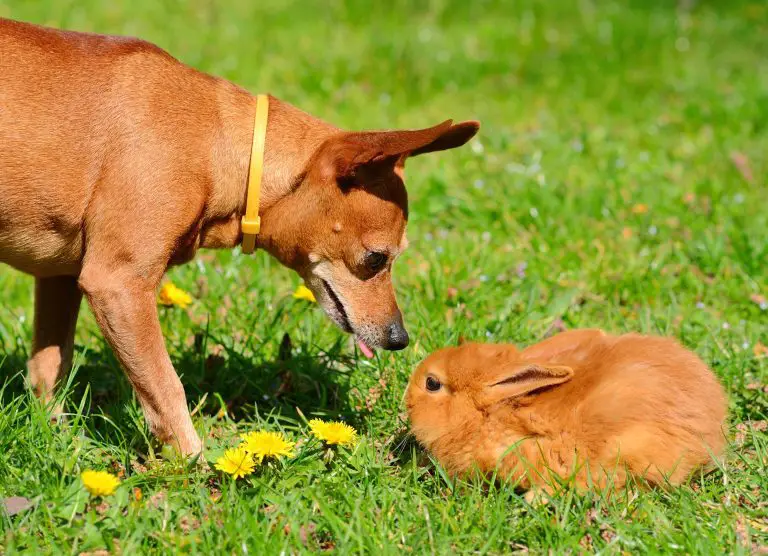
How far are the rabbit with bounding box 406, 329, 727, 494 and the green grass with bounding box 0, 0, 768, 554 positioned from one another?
121mm

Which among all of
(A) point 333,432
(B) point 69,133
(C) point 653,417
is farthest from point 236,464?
(C) point 653,417

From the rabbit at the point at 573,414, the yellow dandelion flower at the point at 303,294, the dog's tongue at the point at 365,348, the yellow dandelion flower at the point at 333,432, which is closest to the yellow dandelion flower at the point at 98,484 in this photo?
the yellow dandelion flower at the point at 333,432

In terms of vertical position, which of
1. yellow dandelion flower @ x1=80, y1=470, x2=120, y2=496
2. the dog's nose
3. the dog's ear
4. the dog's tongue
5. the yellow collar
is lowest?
yellow dandelion flower @ x1=80, y1=470, x2=120, y2=496

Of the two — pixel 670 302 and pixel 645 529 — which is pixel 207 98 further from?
pixel 670 302

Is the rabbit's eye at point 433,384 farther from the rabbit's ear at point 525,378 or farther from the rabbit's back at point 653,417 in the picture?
the rabbit's back at point 653,417

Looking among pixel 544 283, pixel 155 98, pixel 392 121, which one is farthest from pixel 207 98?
pixel 392 121

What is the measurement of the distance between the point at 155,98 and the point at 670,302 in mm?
3000

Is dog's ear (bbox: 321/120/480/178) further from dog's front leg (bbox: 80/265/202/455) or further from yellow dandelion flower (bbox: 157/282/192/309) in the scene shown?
yellow dandelion flower (bbox: 157/282/192/309)

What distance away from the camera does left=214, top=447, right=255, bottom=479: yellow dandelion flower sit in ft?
11.5

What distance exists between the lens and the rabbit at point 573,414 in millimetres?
3598

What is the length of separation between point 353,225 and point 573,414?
1.18 metres

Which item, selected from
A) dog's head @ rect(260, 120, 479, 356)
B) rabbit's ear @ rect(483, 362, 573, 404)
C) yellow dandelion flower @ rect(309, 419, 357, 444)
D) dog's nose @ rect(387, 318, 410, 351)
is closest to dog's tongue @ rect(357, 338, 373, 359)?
dog's head @ rect(260, 120, 479, 356)

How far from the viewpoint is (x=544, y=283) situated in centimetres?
539

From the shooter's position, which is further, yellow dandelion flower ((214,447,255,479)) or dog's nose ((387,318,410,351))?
dog's nose ((387,318,410,351))
